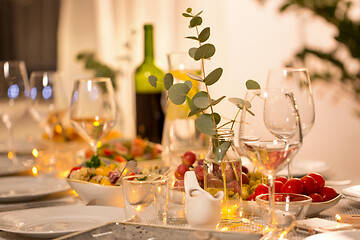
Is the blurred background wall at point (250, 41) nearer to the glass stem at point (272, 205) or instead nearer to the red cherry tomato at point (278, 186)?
the red cherry tomato at point (278, 186)

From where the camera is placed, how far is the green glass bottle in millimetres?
2273

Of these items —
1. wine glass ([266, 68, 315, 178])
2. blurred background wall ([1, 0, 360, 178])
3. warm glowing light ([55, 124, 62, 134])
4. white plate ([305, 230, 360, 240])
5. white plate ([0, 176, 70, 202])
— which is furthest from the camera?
blurred background wall ([1, 0, 360, 178])

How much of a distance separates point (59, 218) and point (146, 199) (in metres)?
0.20

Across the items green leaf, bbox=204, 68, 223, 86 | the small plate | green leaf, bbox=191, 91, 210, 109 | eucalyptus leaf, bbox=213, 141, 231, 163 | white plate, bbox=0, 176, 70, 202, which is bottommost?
white plate, bbox=0, 176, 70, 202

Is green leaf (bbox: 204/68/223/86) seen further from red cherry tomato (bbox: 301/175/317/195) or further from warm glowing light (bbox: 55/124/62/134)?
warm glowing light (bbox: 55/124/62/134)

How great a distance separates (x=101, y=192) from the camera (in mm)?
1172

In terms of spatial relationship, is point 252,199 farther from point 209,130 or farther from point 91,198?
point 91,198

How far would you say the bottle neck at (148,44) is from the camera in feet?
7.23

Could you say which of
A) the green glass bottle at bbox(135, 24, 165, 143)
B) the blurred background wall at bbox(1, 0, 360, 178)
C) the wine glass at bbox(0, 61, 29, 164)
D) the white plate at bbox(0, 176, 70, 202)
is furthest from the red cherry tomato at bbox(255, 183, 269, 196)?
the blurred background wall at bbox(1, 0, 360, 178)

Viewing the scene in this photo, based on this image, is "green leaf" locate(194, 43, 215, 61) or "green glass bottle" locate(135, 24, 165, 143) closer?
"green leaf" locate(194, 43, 215, 61)

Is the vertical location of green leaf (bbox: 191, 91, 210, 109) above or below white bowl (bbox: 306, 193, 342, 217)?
above

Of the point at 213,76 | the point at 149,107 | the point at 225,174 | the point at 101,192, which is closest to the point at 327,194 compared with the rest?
the point at 225,174

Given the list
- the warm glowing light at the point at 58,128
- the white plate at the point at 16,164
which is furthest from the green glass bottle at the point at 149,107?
the white plate at the point at 16,164

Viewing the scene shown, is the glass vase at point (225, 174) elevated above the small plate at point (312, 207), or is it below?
above
